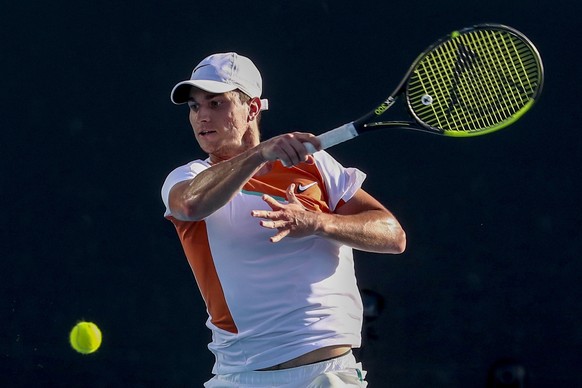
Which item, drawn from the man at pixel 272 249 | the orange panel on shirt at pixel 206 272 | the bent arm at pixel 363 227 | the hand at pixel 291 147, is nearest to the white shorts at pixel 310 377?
the man at pixel 272 249

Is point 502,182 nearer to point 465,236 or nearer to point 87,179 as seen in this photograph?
point 465,236

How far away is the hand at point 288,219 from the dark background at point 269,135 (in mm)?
1259

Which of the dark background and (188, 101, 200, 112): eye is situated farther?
the dark background

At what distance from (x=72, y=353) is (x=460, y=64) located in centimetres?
192

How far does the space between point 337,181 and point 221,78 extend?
0.44m

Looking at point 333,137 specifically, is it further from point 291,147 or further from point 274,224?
point 274,224

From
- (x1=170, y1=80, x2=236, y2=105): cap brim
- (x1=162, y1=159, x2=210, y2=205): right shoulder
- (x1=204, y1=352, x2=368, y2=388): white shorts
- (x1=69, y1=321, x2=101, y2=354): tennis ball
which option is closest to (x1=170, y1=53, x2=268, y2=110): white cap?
(x1=170, y1=80, x2=236, y2=105): cap brim

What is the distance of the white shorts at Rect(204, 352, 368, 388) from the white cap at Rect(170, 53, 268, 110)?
0.79 meters

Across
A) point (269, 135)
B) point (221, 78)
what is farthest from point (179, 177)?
point (269, 135)

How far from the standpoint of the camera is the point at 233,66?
3.51 m

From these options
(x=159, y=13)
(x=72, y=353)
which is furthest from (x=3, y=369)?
(x=159, y=13)

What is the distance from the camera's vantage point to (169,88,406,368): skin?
9.86 ft

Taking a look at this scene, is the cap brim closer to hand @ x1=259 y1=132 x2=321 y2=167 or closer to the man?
the man

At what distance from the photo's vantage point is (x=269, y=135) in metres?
4.37
